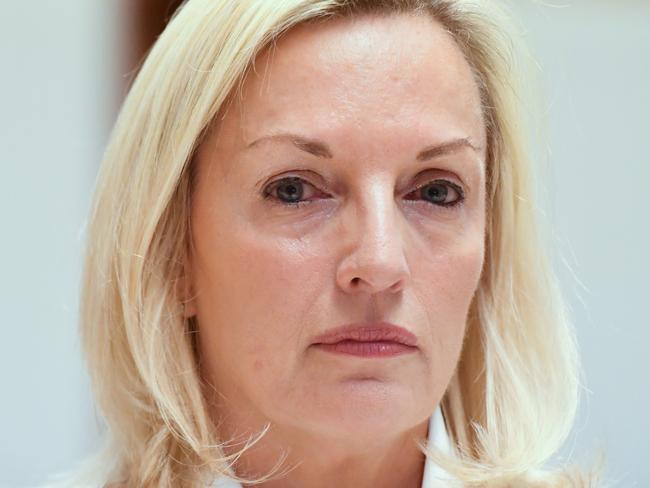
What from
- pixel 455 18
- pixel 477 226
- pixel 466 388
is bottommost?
pixel 466 388

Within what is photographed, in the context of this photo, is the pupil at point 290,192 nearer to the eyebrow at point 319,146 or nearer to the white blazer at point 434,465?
the eyebrow at point 319,146

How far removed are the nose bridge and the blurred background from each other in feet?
4.25

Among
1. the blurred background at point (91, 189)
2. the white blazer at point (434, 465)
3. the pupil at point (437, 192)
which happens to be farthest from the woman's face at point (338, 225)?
the blurred background at point (91, 189)

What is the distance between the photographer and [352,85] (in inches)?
64.9

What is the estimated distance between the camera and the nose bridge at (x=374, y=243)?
157 cm

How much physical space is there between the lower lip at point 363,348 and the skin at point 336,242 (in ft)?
0.04

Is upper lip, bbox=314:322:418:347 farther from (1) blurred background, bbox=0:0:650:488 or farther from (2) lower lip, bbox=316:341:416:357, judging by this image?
(1) blurred background, bbox=0:0:650:488

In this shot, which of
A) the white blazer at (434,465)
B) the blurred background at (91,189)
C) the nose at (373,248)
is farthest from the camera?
the blurred background at (91,189)

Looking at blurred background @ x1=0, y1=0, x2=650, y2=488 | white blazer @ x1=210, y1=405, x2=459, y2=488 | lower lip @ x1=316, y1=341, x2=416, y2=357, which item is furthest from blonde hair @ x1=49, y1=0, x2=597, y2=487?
blurred background @ x1=0, y1=0, x2=650, y2=488

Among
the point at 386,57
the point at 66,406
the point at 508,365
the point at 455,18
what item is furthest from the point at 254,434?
the point at 66,406

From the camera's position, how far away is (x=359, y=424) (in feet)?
5.32

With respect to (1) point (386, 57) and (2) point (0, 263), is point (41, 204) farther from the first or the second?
(1) point (386, 57)

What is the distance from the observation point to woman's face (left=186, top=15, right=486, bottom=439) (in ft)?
5.31

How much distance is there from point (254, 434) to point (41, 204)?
54.3 inches
